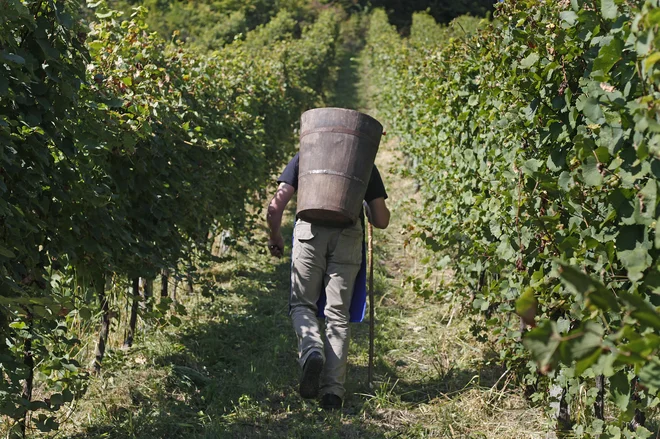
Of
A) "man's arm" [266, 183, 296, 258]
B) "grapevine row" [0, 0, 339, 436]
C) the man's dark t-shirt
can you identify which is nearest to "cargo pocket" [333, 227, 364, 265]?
the man's dark t-shirt

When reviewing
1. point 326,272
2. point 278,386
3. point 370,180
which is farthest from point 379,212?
point 278,386

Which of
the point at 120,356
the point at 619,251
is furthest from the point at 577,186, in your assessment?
the point at 120,356

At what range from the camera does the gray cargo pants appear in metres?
4.32

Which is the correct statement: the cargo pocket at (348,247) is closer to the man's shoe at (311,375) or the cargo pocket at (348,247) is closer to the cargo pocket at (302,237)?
the cargo pocket at (302,237)

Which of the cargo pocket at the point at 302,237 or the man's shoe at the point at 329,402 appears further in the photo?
the cargo pocket at the point at 302,237

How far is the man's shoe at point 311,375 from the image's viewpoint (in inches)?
160

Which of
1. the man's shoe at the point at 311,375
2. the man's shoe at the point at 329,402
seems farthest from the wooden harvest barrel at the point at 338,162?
the man's shoe at the point at 329,402

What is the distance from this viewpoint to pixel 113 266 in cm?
375

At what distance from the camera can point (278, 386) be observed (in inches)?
174

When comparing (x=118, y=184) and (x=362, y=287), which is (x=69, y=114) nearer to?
(x=118, y=184)

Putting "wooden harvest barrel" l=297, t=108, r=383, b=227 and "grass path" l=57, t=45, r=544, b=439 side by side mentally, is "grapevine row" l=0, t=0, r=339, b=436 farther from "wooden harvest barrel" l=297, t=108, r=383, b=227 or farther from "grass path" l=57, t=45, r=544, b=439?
"wooden harvest barrel" l=297, t=108, r=383, b=227

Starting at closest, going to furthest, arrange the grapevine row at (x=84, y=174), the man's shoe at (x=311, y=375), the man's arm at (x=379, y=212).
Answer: the grapevine row at (x=84, y=174) → the man's shoe at (x=311, y=375) → the man's arm at (x=379, y=212)

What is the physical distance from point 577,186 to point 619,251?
0.43m

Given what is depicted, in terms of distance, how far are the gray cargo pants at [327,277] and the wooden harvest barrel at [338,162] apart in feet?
0.58
